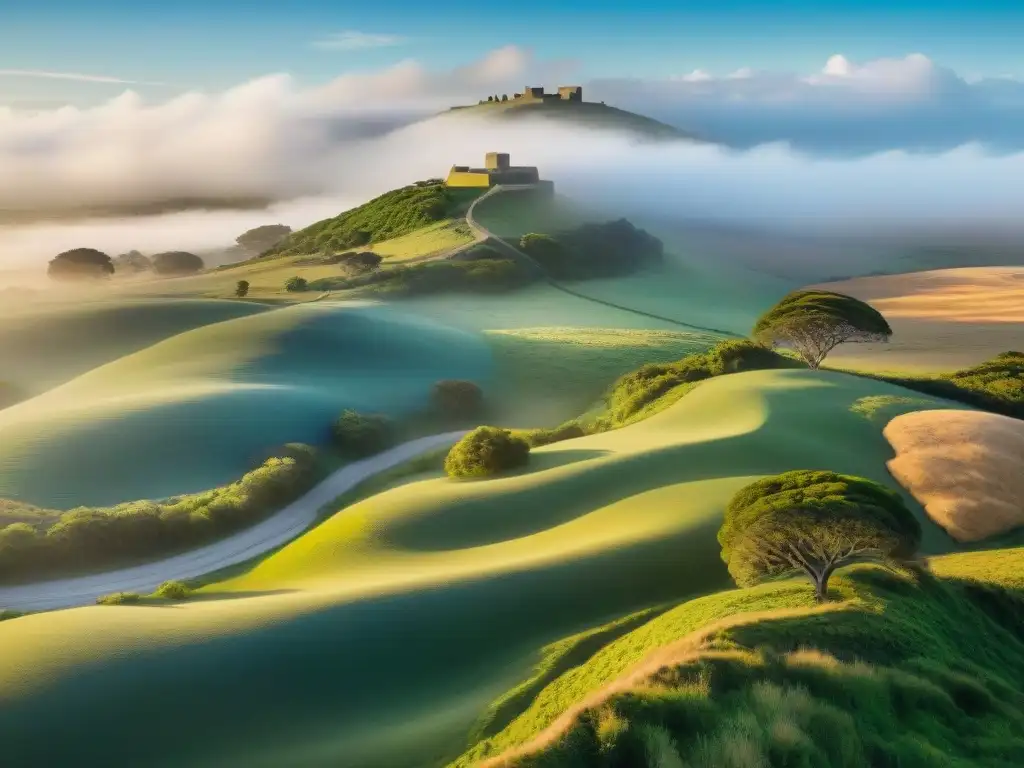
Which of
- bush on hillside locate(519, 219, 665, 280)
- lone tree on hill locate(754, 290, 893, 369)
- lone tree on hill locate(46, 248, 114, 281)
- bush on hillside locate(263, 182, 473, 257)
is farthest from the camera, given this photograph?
lone tree on hill locate(46, 248, 114, 281)

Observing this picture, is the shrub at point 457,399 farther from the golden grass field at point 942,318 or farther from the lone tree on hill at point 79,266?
the lone tree on hill at point 79,266

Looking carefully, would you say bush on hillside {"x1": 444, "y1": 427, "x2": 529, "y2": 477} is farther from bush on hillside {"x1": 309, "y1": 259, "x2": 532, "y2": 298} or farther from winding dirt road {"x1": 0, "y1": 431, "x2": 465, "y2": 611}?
bush on hillside {"x1": 309, "y1": 259, "x2": 532, "y2": 298}

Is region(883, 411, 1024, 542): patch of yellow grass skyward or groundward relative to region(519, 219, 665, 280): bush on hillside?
groundward

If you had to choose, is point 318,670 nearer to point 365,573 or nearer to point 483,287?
point 365,573

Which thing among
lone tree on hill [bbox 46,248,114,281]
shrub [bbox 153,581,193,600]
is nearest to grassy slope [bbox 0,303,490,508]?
shrub [bbox 153,581,193,600]

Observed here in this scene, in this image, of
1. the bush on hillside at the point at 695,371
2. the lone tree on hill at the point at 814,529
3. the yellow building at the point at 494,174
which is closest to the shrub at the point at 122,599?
the lone tree on hill at the point at 814,529

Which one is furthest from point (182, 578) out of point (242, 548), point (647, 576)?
point (647, 576)
